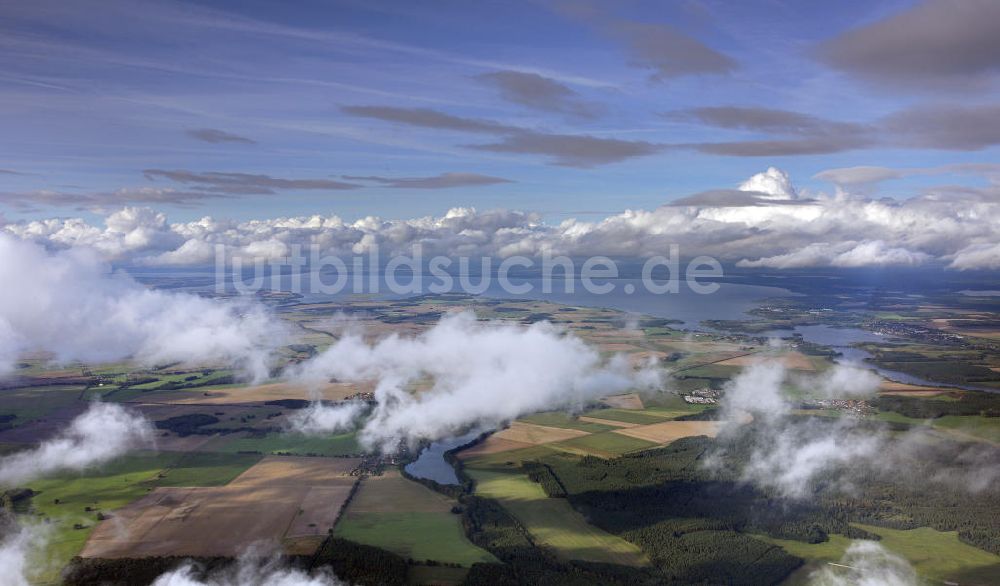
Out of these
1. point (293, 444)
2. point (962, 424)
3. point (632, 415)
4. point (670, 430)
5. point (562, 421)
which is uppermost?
point (962, 424)

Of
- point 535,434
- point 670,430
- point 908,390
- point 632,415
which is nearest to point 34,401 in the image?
point 535,434

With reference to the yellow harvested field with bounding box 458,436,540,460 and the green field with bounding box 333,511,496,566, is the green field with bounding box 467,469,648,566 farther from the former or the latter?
the yellow harvested field with bounding box 458,436,540,460

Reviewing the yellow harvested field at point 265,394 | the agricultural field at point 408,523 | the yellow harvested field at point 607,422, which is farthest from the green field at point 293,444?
the yellow harvested field at point 607,422

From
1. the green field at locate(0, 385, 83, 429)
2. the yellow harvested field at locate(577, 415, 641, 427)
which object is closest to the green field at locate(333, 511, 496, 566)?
the yellow harvested field at locate(577, 415, 641, 427)

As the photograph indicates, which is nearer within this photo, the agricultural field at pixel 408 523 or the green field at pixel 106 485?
the agricultural field at pixel 408 523

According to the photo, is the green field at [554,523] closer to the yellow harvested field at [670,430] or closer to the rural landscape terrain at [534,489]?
the rural landscape terrain at [534,489]

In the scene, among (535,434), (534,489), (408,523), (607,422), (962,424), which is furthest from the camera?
(607,422)

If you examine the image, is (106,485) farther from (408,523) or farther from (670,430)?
(670,430)
